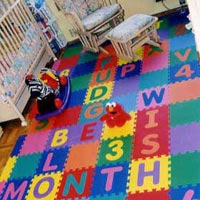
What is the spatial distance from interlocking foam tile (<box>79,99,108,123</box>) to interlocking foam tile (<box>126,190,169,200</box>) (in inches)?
34.0

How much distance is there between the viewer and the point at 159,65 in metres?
2.99

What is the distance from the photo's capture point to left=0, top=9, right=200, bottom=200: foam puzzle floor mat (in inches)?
81.0

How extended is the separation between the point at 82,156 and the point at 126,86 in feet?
2.70

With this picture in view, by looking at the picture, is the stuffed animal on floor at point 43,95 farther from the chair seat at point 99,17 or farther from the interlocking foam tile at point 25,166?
the chair seat at point 99,17

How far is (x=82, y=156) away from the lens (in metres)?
2.41

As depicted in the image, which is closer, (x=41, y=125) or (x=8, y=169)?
(x=8, y=169)

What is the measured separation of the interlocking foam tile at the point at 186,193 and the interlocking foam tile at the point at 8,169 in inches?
50.5

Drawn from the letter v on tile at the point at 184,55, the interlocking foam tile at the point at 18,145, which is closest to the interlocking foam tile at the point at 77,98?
the interlocking foam tile at the point at 18,145

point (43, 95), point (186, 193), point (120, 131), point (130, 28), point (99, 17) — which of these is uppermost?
point (99, 17)

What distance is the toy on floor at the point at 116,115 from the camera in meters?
2.48

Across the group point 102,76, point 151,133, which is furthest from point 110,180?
point 102,76

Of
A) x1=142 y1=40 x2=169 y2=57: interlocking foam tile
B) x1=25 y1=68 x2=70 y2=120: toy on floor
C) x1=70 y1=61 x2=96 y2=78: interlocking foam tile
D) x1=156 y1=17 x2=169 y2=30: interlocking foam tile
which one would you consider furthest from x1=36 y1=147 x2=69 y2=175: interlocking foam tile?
x1=156 y1=17 x2=169 y2=30: interlocking foam tile

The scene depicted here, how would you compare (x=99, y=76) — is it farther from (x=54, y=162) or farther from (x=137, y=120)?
(x=54, y=162)

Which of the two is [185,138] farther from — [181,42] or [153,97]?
[181,42]
